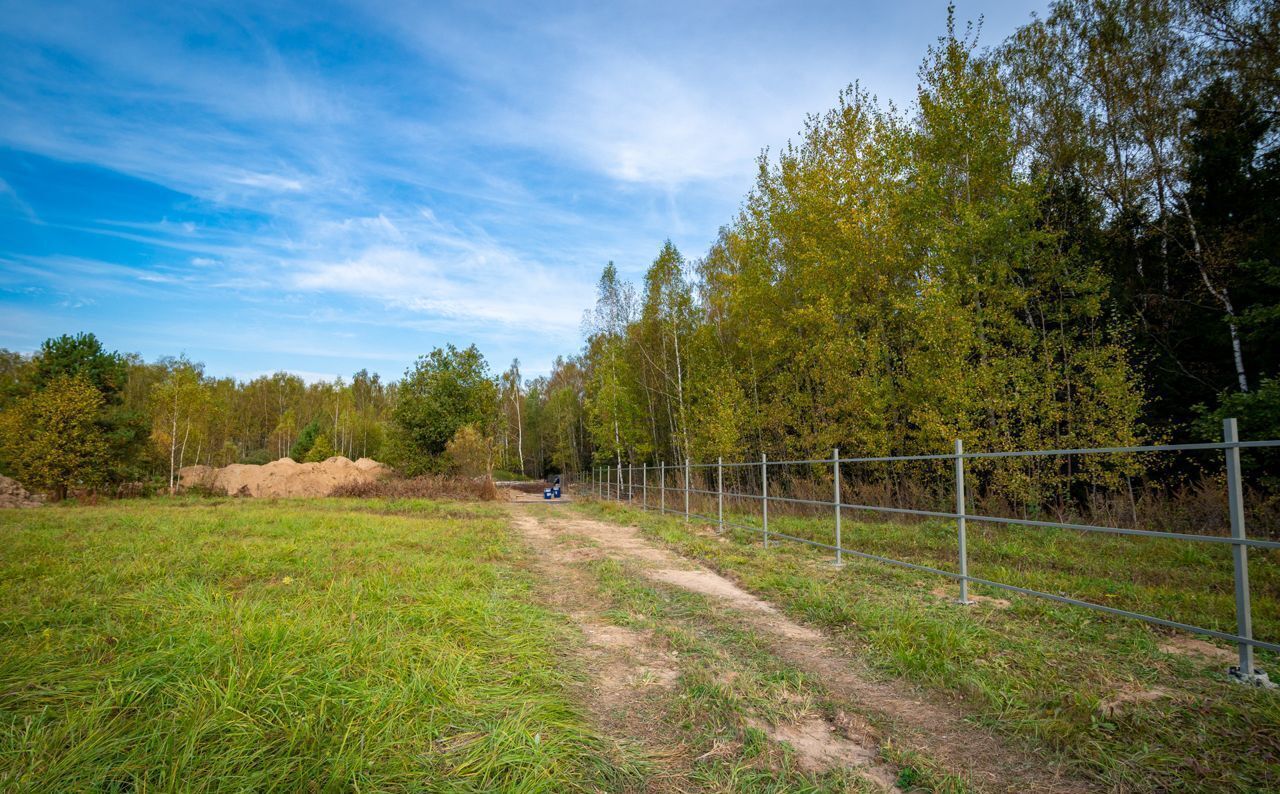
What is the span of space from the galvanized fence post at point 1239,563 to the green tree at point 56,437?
29.9 metres

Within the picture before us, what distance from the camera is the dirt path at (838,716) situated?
223 centimetres

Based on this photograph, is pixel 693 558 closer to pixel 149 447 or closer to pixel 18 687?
pixel 18 687

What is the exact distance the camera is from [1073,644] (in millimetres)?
3619

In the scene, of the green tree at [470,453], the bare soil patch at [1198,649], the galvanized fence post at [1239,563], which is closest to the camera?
the galvanized fence post at [1239,563]

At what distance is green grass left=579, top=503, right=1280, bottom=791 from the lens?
225 cm

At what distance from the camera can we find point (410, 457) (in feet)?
91.0

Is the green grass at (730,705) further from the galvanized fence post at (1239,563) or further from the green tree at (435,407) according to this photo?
the green tree at (435,407)

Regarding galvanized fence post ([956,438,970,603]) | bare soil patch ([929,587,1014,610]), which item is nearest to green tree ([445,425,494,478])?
bare soil patch ([929,587,1014,610])

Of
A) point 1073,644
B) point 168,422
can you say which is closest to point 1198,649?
point 1073,644

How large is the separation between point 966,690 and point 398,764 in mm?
2863

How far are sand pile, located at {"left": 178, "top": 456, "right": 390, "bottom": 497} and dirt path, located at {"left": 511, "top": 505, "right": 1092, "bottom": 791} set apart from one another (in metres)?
22.9

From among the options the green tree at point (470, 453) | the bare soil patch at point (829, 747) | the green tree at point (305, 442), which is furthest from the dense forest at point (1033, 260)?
the green tree at point (305, 442)

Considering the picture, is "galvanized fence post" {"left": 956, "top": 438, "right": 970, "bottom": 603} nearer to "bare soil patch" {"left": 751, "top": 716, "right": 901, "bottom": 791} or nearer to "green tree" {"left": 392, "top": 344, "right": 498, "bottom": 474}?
"bare soil patch" {"left": 751, "top": 716, "right": 901, "bottom": 791}

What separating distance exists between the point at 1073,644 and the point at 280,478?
30.5 meters
